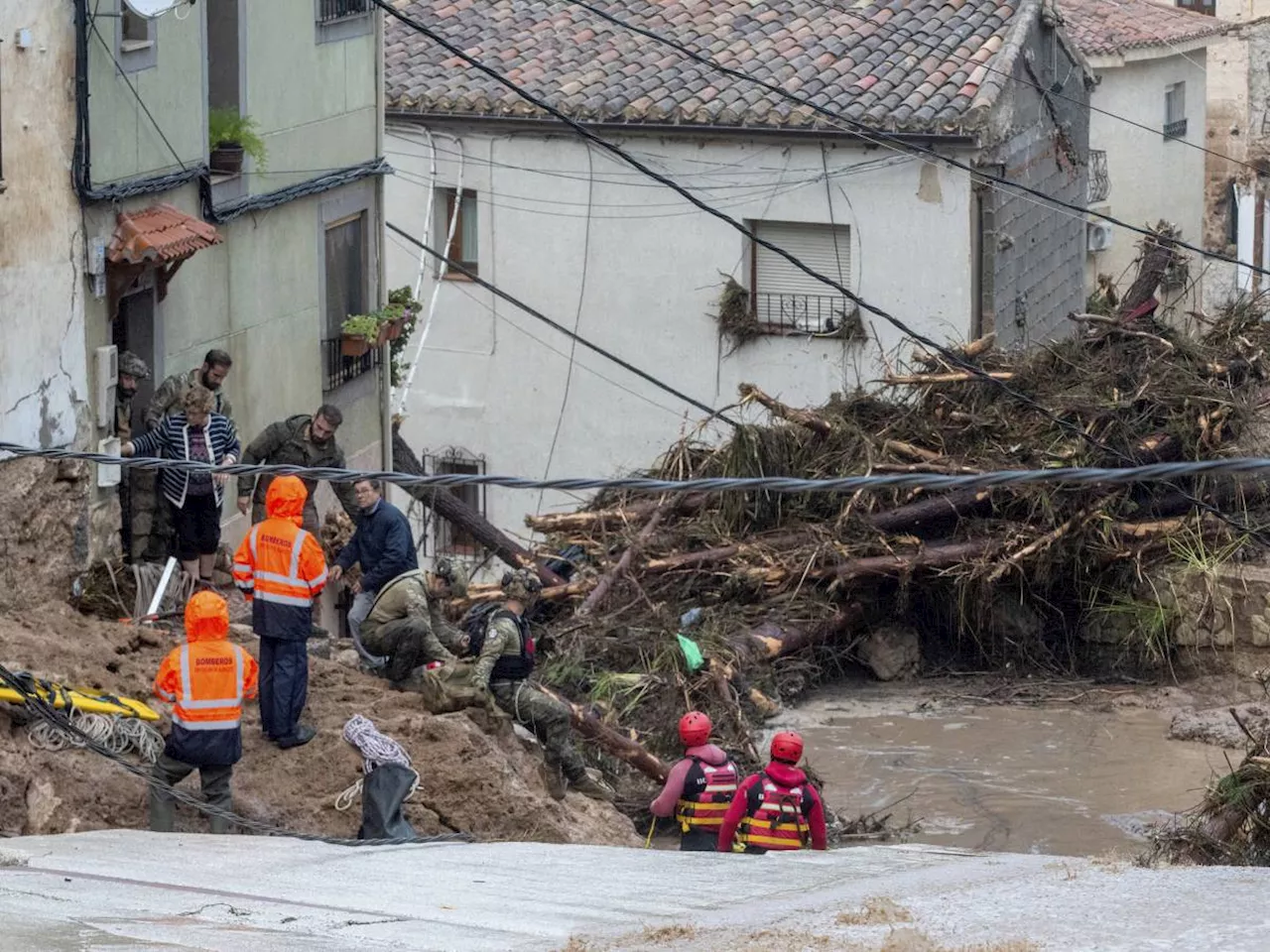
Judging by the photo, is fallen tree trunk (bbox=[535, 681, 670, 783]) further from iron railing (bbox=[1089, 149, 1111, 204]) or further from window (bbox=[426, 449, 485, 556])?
iron railing (bbox=[1089, 149, 1111, 204])

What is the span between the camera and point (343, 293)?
17.8 meters

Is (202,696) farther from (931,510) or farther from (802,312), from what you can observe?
(802,312)

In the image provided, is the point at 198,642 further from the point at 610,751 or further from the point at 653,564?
the point at 653,564

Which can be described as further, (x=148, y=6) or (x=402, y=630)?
(x=148, y=6)

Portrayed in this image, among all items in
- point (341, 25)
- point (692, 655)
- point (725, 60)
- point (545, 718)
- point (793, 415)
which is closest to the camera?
point (545, 718)

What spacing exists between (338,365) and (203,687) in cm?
835

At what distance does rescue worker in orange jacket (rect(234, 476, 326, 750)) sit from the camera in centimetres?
1045

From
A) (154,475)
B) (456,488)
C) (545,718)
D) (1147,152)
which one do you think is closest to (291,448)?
(154,475)

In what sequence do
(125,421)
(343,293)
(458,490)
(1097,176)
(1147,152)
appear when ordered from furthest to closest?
(1147,152)
(1097,176)
(458,490)
(343,293)
(125,421)

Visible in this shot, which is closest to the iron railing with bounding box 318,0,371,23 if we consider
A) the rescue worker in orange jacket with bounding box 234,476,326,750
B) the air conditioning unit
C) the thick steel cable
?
the rescue worker in orange jacket with bounding box 234,476,326,750

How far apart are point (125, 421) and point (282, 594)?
3.37 m

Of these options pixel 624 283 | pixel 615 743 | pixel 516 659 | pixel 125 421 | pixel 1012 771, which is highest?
pixel 624 283

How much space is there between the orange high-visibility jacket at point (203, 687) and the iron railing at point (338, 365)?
311 inches

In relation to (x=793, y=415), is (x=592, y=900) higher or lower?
lower
